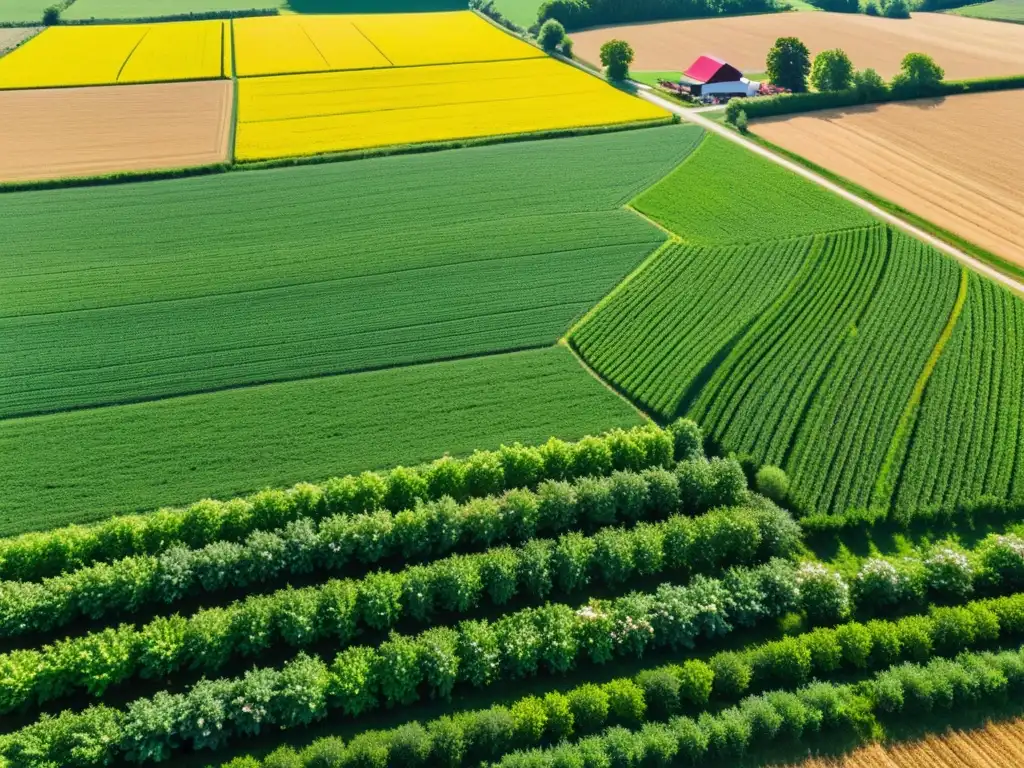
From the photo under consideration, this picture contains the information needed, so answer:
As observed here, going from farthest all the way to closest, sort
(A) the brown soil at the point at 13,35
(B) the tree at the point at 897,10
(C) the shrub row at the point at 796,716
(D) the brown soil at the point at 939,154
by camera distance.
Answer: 1. (B) the tree at the point at 897,10
2. (A) the brown soil at the point at 13,35
3. (D) the brown soil at the point at 939,154
4. (C) the shrub row at the point at 796,716

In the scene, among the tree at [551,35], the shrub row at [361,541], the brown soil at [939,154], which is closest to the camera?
the shrub row at [361,541]

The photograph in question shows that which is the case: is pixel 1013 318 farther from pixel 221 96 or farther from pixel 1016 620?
pixel 221 96

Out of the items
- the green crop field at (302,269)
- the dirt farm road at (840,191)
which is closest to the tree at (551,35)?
the dirt farm road at (840,191)

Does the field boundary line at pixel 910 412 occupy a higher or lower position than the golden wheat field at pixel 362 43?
lower

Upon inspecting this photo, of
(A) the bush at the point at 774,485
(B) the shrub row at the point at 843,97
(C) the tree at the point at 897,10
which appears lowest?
(A) the bush at the point at 774,485

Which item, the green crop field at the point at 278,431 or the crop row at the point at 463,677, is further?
the green crop field at the point at 278,431

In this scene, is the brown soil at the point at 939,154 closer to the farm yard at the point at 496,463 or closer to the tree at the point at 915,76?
the farm yard at the point at 496,463

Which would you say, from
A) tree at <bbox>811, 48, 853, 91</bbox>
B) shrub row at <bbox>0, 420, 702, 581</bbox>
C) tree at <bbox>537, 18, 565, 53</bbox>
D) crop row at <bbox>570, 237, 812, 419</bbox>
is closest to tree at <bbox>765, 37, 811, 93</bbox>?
tree at <bbox>811, 48, 853, 91</bbox>
